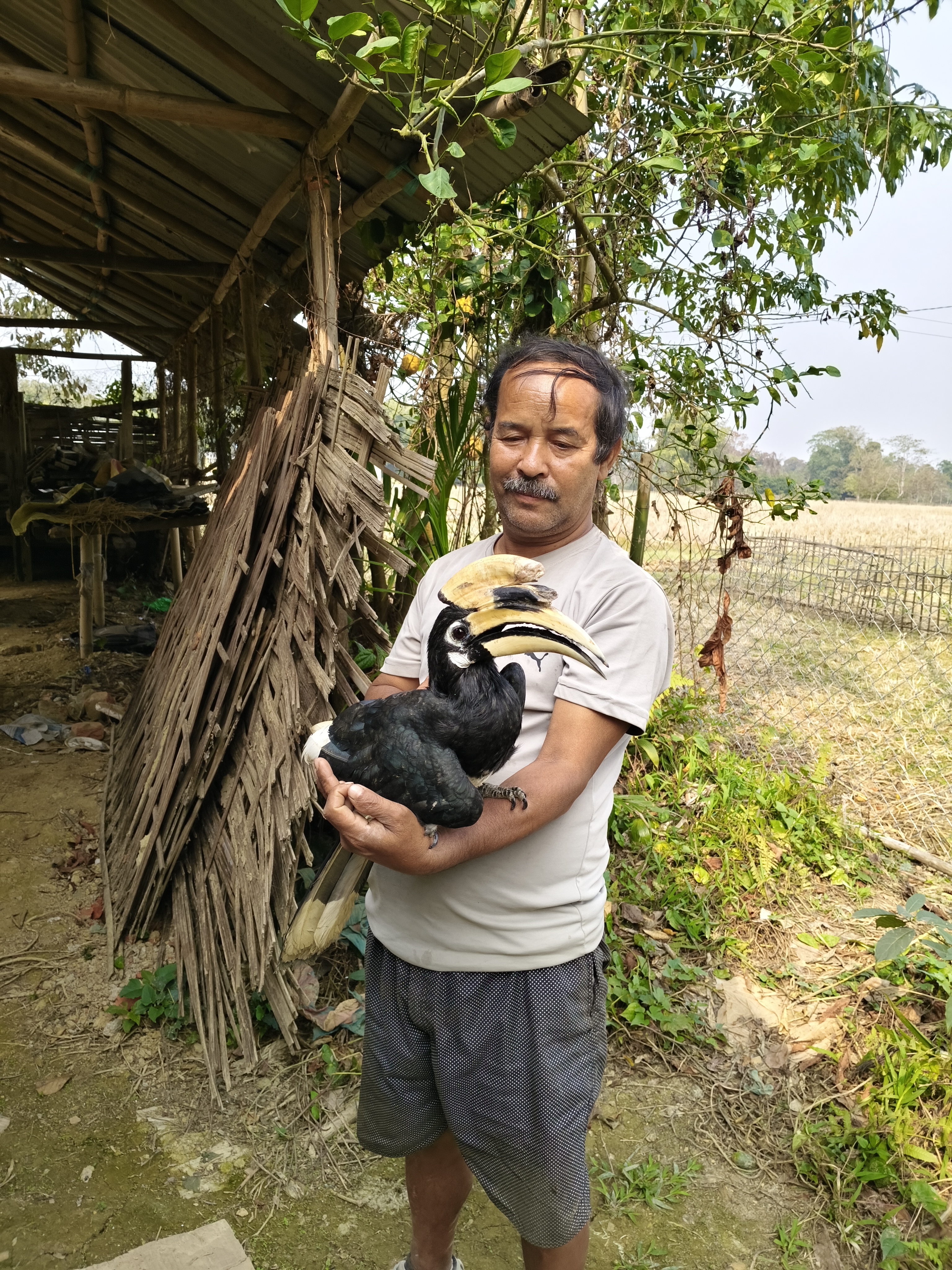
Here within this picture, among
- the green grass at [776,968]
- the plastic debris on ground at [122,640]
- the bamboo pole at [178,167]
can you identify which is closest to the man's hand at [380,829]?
the green grass at [776,968]

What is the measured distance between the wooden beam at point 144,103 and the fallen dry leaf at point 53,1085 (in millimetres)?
3750

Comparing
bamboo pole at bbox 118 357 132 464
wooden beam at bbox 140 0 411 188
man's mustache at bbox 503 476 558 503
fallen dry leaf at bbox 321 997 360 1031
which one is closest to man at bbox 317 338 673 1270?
man's mustache at bbox 503 476 558 503

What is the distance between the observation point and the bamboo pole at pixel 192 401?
8.76 meters

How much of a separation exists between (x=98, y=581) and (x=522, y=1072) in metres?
7.10

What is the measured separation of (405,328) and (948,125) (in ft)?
8.79

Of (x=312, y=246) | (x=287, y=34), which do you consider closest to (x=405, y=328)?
(x=312, y=246)

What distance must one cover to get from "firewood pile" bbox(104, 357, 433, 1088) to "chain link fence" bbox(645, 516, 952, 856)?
1963mm

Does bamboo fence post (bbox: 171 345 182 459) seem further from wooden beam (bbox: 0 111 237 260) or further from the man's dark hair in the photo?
the man's dark hair

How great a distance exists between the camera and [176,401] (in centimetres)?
1031

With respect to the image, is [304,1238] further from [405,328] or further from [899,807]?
[405,328]

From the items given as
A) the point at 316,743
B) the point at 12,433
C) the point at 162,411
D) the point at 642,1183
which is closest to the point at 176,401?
the point at 162,411

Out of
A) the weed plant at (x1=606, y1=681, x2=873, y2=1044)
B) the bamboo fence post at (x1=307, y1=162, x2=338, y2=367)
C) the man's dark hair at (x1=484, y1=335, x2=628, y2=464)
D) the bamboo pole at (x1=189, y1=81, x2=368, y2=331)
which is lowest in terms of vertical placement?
the weed plant at (x1=606, y1=681, x2=873, y2=1044)

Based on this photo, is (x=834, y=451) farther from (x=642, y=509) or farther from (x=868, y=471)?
(x=642, y=509)

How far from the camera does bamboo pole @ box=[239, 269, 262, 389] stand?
5.19 meters
